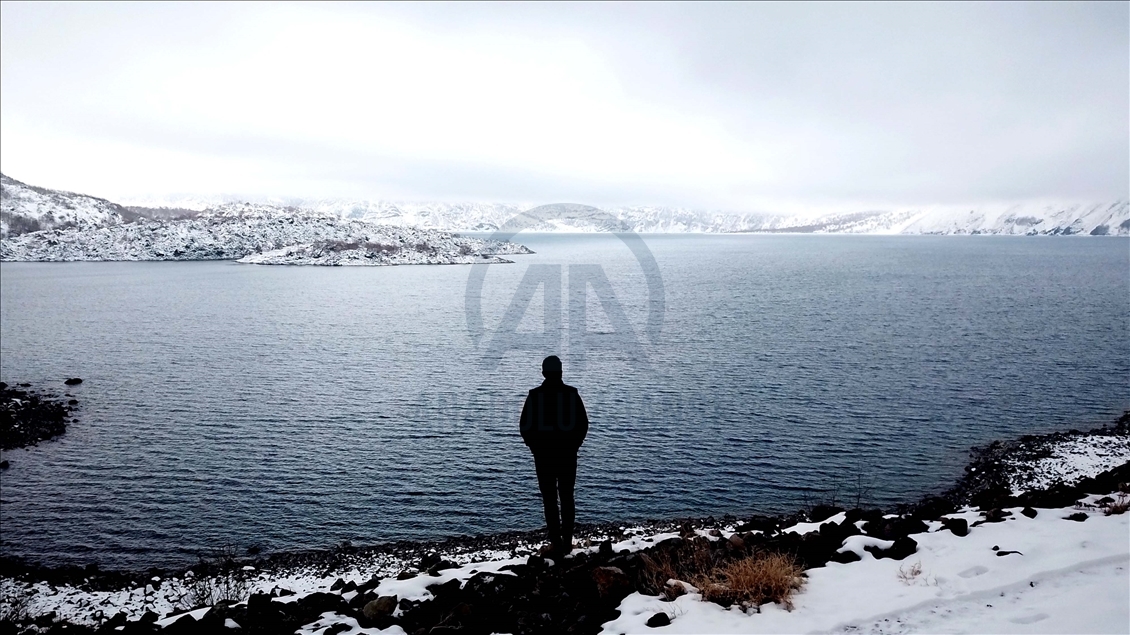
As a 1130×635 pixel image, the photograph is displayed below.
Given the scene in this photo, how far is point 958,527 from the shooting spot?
8.87 metres

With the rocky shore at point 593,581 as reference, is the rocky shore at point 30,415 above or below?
below

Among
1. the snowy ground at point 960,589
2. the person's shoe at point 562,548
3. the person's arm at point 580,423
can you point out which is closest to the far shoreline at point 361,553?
the person's shoe at point 562,548

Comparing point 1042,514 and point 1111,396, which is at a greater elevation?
point 1042,514

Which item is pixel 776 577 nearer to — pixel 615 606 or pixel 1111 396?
pixel 615 606

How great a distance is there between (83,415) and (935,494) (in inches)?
1695

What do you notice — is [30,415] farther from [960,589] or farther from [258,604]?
[960,589]

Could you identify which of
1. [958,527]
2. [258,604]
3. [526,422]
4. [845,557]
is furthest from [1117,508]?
[258,604]

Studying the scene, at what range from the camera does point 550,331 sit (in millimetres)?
61594

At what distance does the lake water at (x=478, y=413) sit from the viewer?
77.5ft

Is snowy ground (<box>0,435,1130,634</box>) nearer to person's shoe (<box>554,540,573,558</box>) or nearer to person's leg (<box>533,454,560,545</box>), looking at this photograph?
person's shoe (<box>554,540,573,558</box>)

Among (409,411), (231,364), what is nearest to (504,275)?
(231,364)

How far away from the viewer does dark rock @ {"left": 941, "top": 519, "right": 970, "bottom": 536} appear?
8797 millimetres

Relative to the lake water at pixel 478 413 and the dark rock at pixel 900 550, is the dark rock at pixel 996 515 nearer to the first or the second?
the dark rock at pixel 900 550

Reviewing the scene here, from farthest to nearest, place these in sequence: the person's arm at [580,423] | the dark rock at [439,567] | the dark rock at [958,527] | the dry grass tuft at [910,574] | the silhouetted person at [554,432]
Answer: the dark rock at [439,567] → the person's arm at [580,423] → the silhouetted person at [554,432] → the dark rock at [958,527] → the dry grass tuft at [910,574]
